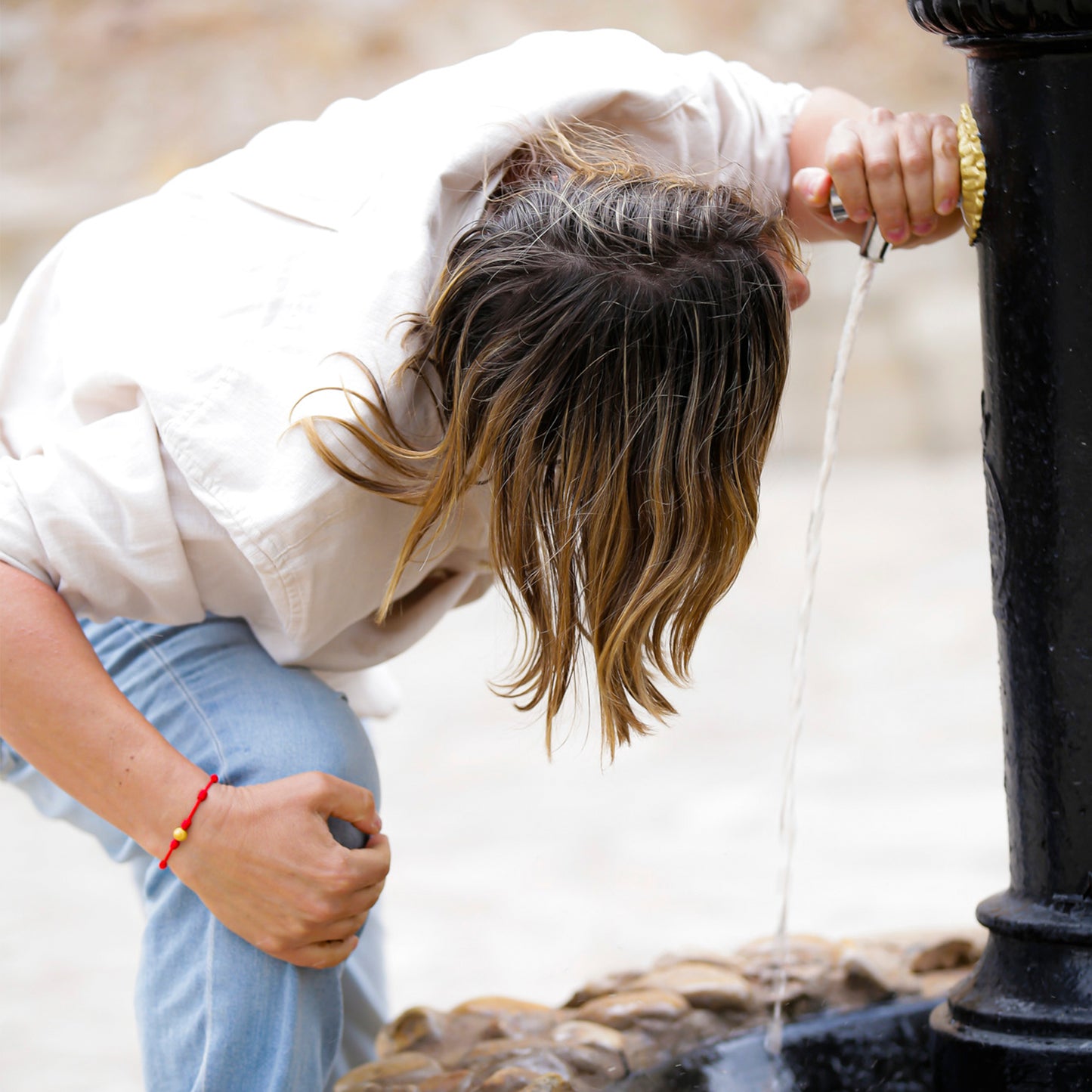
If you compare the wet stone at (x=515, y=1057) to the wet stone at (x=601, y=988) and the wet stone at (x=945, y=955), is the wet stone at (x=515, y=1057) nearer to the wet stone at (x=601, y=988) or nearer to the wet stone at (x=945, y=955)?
the wet stone at (x=601, y=988)

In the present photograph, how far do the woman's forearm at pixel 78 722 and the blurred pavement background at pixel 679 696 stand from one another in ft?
3.28

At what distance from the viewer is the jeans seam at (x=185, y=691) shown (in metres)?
0.98

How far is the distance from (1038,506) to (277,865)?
504 millimetres

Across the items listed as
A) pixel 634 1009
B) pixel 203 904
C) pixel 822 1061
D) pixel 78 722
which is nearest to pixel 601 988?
pixel 634 1009

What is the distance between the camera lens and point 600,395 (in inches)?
33.1

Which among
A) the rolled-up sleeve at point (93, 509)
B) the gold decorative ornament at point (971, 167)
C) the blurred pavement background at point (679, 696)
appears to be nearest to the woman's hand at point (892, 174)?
the gold decorative ornament at point (971, 167)

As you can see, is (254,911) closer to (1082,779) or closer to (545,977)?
(1082,779)

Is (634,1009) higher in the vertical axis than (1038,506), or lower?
lower

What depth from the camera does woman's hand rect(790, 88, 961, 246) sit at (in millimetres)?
886

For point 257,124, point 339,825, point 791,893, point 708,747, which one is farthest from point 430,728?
point 257,124

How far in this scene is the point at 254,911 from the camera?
903 millimetres

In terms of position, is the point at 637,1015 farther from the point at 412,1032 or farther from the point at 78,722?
the point at 78,722

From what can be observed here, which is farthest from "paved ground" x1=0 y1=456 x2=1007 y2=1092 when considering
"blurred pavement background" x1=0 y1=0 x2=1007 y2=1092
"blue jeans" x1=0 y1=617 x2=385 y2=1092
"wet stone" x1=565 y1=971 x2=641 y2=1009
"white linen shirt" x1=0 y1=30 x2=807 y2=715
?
"white linen shirt" x1=0 y1=30 x2=807 y2=715

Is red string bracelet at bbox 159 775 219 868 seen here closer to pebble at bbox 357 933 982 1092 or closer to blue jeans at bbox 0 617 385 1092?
blue jeans at bbox 0 617 385 1092
